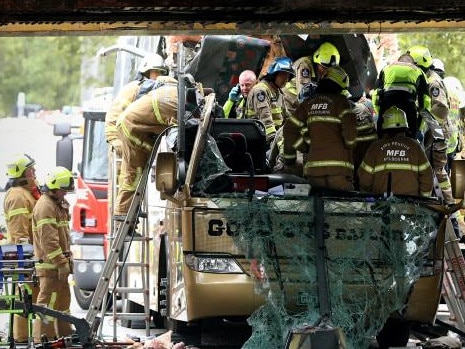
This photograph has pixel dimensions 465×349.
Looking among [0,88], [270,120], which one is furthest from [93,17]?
[0,88]

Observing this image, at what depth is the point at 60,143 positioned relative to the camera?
18.9 metres

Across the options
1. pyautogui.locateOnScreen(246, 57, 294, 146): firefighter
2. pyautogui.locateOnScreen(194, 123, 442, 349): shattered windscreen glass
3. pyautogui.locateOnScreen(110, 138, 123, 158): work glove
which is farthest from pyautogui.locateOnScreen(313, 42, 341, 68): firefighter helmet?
pyautogui.locateOnScreen(194, 123, 442, 349): shattered windscreen glass

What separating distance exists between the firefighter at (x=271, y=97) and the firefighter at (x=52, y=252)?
2.05m

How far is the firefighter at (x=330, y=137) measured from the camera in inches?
444

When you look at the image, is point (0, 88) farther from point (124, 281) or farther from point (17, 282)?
point (17, 282)

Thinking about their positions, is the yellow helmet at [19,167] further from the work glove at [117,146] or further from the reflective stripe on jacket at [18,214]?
the work glove at [117,146]

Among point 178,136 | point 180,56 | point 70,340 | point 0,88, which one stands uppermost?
point 0,88

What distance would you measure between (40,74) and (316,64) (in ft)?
149

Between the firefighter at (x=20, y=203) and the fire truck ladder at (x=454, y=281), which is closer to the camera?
the fire truck ladder at (x=454, y=281)

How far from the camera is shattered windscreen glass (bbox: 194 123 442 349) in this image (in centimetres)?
1041

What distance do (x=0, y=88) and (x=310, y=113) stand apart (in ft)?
153

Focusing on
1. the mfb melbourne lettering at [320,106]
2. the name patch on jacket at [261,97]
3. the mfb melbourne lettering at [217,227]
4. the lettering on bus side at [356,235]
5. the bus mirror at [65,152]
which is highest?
the bus mirror at [65,152]

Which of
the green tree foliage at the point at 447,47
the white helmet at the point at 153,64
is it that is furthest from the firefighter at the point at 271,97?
the green tree foliage at the point at 447,47

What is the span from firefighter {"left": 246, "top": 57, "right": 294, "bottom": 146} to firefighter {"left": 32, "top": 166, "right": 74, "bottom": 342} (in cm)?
205
